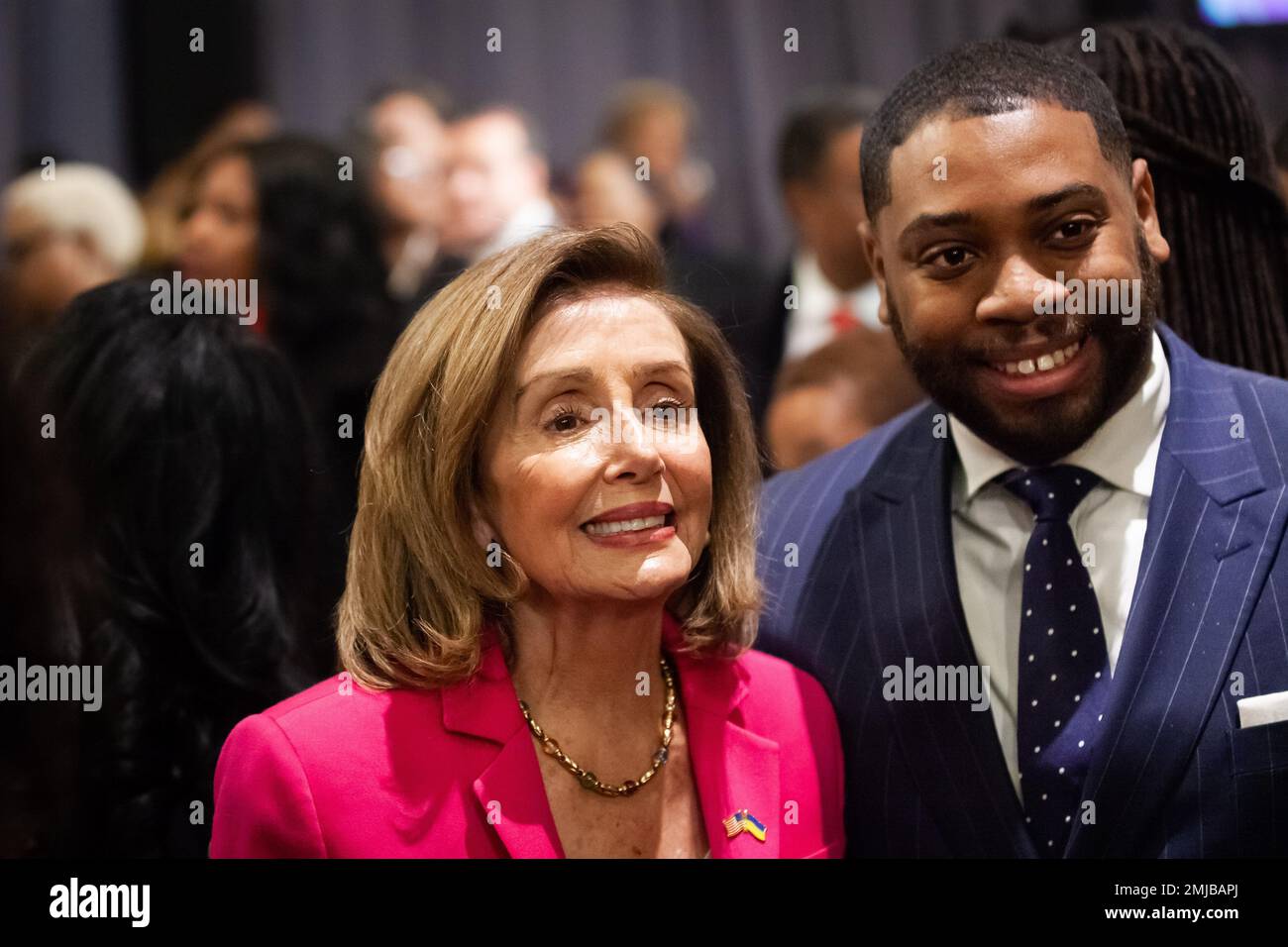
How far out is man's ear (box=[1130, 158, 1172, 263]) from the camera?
2.40 metres

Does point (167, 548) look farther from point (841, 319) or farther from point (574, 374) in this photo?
point (841, 319)

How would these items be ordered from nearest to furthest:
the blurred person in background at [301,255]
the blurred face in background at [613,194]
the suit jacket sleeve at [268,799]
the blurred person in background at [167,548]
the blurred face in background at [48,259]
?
the suit jacket sleeve at [268,799]
the blurred person in background at [167,548]
the blurred person in background at [301,255]
the blurred face in background at [48,259]
the blurred face in background at [613,194]

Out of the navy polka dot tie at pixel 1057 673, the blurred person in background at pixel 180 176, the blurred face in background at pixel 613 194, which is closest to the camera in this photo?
the navy polka dot tie at pixel 1057 673

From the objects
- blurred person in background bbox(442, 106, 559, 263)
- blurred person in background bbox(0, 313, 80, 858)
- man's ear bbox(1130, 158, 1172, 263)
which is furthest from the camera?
blurred person in background bbox(442, 106, 559, 263)

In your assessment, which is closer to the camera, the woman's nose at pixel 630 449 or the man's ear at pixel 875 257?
the woman's nose at pixel 630 449

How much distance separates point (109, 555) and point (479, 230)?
121 inches

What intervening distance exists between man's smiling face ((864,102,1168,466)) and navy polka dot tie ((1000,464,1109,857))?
133 mm

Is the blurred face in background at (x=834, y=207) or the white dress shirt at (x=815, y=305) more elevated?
the blurred face in background at (x=834, y=207)

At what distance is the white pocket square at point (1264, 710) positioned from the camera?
7.20 feet

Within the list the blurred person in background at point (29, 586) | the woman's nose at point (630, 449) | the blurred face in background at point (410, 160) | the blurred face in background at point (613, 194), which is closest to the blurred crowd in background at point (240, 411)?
the blurred person in background at point (29, 586)

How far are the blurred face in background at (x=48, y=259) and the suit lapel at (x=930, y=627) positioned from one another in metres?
2.93

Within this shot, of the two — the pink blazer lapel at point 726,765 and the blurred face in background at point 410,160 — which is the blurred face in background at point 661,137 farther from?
the pink blazer lapel at point 726,765

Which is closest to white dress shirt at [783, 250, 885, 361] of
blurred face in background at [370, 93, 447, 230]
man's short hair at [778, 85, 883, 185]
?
man's short hair at [778, 85, 883, 185]

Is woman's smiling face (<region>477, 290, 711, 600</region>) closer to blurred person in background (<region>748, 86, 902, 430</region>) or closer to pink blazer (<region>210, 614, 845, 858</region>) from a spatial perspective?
pink blazer (<region>210, 614, 845, 858</region>)
